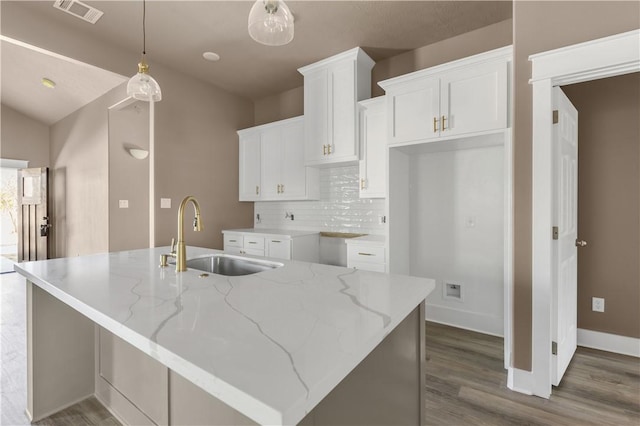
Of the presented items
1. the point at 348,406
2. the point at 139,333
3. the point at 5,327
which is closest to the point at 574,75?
the point at 348,406

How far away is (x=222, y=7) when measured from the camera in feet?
8.80

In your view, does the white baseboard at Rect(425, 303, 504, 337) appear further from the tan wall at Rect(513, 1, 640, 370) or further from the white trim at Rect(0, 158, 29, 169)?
the white trim at Rect(0, 158, 29, 169)

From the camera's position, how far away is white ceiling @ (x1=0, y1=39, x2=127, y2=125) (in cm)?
384

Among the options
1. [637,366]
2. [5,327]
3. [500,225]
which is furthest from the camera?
[5,327]

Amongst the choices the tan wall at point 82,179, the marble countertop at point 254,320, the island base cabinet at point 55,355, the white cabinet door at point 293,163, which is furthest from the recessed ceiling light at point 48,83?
the marble countertop at point 254,320

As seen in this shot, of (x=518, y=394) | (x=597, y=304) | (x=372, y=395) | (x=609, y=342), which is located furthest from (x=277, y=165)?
(x=609, y=342)

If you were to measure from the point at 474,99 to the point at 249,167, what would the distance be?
9.87ft

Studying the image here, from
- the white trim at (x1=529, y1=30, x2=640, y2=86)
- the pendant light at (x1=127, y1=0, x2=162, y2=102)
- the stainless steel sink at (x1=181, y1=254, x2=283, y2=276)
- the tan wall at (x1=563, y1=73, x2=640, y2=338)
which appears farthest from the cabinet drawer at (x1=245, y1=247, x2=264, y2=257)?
the tan wall at (x1=563, y1=73, x2=640, y2=338)

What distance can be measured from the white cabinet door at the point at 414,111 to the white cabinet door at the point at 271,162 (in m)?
1.72

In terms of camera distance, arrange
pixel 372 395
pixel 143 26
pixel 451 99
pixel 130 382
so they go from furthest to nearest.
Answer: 1. pixel 143 26
2. pixel 451 99
3. pixel 130 382
4. pixel 372 395

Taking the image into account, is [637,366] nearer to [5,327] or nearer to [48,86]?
[5,327]

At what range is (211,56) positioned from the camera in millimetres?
3504

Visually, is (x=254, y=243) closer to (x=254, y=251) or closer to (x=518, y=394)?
(x=254, y=251)

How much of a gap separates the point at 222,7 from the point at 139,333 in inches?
111
